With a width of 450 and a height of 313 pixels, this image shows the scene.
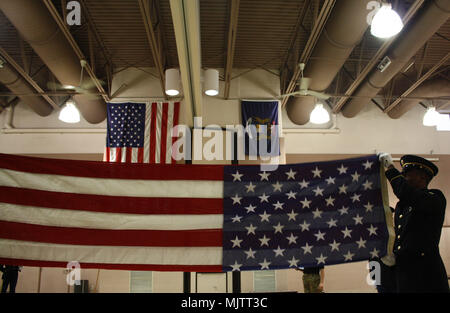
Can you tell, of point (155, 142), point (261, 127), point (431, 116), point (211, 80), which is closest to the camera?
point (211, 80)

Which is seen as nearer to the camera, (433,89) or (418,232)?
(418,232)

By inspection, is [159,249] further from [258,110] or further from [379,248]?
[258,110]

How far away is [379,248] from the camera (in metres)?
3.76

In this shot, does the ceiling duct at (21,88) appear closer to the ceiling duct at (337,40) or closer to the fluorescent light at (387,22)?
the ceiling duct at (337,40)

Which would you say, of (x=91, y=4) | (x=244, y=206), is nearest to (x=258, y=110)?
(x=91, y=4)

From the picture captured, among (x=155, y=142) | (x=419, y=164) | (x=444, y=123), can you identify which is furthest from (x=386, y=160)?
(x=444, y=123)

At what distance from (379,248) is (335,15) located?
5.01 m

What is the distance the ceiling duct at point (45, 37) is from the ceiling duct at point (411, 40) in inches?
285

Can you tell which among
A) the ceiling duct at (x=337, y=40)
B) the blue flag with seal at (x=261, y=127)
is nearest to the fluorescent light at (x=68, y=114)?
the blue flag with seal at (x=261, y=127)

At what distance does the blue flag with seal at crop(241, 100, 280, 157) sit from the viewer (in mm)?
9422

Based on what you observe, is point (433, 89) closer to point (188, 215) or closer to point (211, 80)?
point (211, 80)

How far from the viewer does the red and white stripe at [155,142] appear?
858 cm

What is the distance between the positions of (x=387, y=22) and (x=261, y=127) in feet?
16.1

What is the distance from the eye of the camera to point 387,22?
514cm
